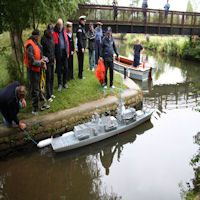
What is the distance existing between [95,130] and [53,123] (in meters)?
1.16

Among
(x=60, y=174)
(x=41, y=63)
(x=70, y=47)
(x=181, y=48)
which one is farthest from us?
(x=181, y=48)

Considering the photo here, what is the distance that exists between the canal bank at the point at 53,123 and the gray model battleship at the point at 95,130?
1.23 feet

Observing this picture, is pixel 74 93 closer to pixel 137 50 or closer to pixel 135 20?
pixel 137 50

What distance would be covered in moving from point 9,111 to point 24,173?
1389 mm

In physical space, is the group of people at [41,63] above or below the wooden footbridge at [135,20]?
below

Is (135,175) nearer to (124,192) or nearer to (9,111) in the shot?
(124,192)

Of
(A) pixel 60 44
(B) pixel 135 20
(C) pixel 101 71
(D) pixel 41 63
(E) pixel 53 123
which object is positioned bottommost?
(E) pixel 53 123

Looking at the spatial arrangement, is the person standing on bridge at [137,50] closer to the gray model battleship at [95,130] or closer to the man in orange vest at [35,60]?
the gray model battleship at [95,130]

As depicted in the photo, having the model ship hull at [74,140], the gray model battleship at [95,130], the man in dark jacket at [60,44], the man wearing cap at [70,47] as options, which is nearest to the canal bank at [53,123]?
the gray model battleship at [95,130]

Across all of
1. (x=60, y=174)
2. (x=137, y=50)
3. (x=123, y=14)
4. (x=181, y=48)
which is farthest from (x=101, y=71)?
(x=181, y=48)

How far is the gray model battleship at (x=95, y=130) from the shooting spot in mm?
4539

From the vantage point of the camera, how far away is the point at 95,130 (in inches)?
189

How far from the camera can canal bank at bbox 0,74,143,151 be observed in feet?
14.5

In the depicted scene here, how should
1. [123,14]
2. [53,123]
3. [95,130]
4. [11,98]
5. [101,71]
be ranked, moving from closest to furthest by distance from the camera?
[11,98], [95,130], [53,123], [101,71], [123,14]
